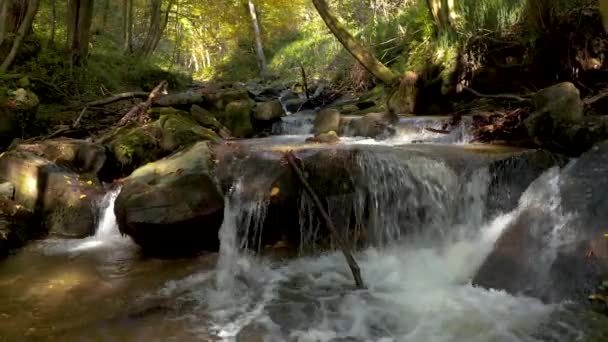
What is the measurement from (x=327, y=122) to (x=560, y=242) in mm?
5166

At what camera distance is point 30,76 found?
987 centimetres

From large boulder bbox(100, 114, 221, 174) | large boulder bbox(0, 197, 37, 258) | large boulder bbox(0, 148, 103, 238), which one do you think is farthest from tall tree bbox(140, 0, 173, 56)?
large boulder bbox(0, 197, 37, 258)

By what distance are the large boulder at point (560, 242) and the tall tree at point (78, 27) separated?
1116 centimetres

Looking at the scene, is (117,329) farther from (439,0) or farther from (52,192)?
(439,0)

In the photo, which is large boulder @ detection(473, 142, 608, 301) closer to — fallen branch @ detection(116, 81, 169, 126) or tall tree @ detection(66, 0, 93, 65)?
fallen branch @ detection(116, 81, 169, 126)

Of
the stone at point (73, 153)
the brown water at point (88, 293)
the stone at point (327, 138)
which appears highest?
the stone at point (327, 138)

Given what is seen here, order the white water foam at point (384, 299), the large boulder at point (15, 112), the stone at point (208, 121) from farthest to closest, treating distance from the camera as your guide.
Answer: the stone at point (208, 121) → the large boulder at point (15, 112) → the white water foam at point (384, 299)

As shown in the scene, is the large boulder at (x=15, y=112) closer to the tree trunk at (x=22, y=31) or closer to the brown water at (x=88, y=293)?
the tree trunk at (x=22, y=31)

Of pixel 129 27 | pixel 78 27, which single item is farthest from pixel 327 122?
pixel 129 27

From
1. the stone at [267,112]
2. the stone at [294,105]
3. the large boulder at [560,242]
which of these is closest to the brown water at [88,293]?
the large boulder at [560,242]

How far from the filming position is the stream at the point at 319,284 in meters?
3.69

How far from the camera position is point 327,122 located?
28.8ft

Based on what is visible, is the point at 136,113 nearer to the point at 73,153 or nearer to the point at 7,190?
the point at 73,153

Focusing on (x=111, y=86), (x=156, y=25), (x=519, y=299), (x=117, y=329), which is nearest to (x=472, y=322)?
(x=519, y=299)
